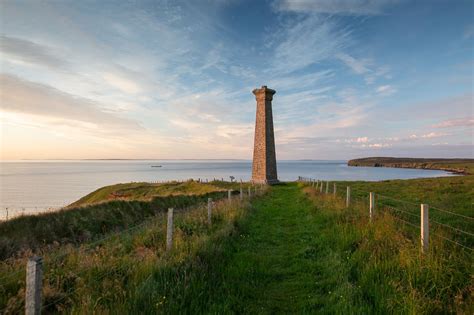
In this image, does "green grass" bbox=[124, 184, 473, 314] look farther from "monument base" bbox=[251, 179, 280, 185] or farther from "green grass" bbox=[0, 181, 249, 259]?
"monument base" bbox=[251, 179, 280, 185]

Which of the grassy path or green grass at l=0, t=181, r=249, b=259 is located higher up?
the grassy path

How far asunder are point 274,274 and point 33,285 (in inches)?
187

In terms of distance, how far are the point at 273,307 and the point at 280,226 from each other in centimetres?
730

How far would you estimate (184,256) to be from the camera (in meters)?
6.36

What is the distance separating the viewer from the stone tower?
38000 millimetres

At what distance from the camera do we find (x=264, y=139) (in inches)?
1496

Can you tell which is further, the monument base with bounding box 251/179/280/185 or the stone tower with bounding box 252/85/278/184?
the stone tower with bounding box 252/85/278/184

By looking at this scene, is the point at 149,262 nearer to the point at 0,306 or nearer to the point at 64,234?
the point at 0,306

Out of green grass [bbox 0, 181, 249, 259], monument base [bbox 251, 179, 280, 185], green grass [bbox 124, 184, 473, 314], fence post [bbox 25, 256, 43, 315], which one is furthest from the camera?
monument base [bbox 251, 179, 280, 185]

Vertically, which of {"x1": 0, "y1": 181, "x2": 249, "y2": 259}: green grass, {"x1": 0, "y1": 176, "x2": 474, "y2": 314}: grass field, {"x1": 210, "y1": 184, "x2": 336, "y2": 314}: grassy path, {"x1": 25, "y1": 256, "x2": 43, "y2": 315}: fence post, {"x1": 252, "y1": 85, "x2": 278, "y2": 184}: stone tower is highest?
{"x1": 252, "y1": 85, "x2": 278, "y2": 184}: stone tower

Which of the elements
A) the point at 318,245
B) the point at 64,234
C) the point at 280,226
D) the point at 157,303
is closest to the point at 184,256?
the point at 157,303

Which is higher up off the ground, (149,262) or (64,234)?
(149,262)

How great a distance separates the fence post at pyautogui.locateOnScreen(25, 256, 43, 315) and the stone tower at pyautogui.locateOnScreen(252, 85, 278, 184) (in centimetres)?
3464

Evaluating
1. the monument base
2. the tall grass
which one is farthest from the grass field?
the monument base
